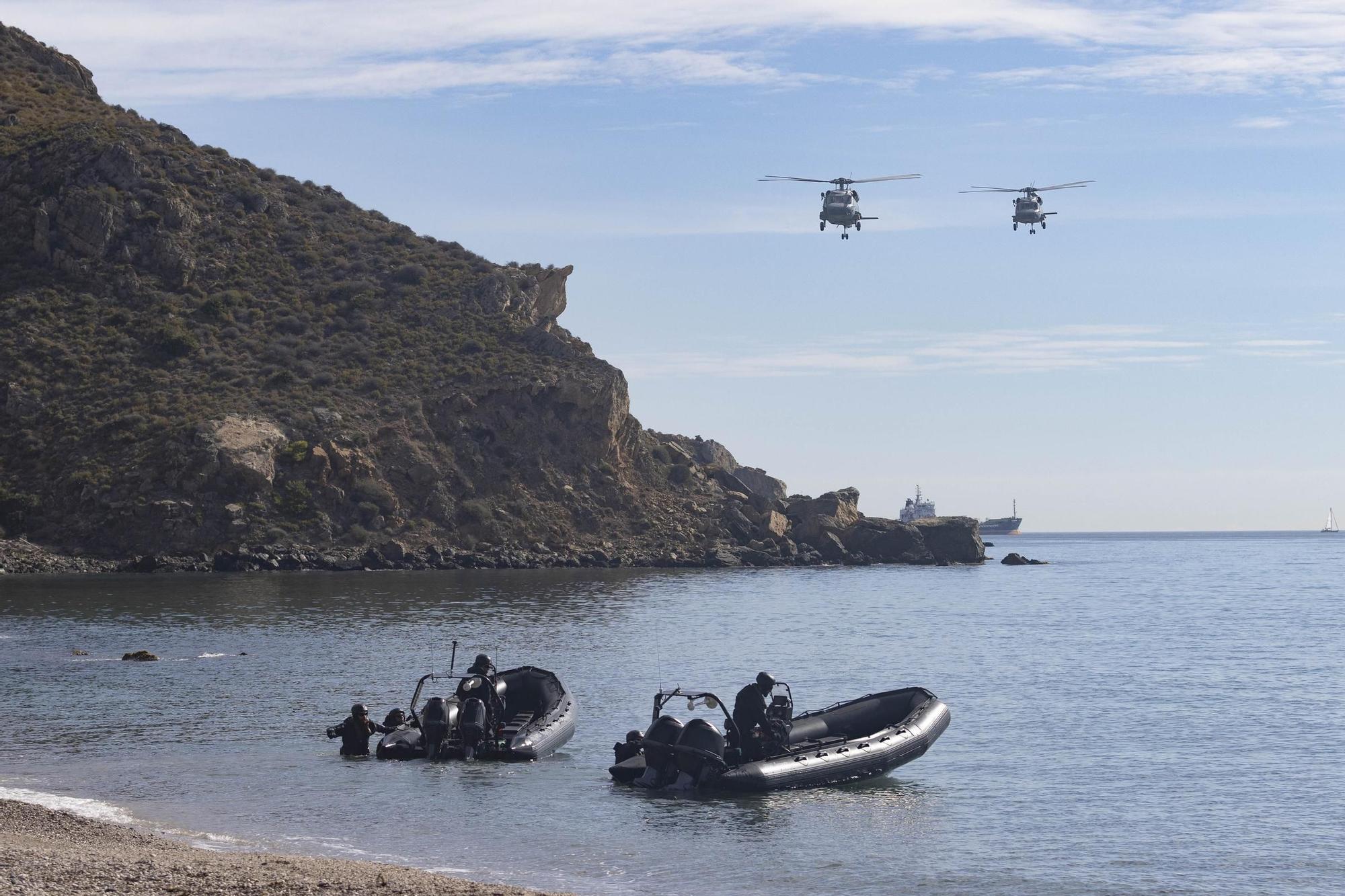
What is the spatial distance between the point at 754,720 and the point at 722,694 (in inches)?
605

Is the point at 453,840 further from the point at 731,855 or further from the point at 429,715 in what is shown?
the point at 429,715

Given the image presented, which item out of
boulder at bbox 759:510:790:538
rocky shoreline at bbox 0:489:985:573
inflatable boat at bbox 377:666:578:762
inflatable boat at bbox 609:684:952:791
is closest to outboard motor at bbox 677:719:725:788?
inflatable boat at bbox 609:684:952:791

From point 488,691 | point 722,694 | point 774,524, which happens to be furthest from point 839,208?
point 774,524

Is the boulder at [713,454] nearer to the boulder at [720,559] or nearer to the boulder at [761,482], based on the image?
the boulder at [761,482]

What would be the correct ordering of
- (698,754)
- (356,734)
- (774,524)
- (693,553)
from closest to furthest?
(698,754) → (356,734) → (693,553) → (774,524)

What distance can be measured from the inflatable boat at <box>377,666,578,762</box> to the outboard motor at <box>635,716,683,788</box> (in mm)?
3727

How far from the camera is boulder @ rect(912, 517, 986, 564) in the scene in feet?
413

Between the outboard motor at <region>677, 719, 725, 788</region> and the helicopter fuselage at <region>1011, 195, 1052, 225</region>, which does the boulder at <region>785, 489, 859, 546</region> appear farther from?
the outboard motor at <region>677, 719, 725, 788</region>

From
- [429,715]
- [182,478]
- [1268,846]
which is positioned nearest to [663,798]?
[429,715]

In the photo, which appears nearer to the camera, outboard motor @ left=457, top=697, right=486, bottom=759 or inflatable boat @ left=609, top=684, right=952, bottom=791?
inflatable boat @ left=609, top=684, right=952, bottom=791

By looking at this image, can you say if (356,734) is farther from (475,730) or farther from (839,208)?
(839,208)

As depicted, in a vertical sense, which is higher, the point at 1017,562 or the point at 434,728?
the point at 1017,562

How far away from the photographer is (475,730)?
1062 inches

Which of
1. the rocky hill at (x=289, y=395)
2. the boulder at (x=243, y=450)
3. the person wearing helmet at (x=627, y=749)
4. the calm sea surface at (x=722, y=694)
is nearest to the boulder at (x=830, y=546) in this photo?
the rocky hill at (x=289, y=395)
